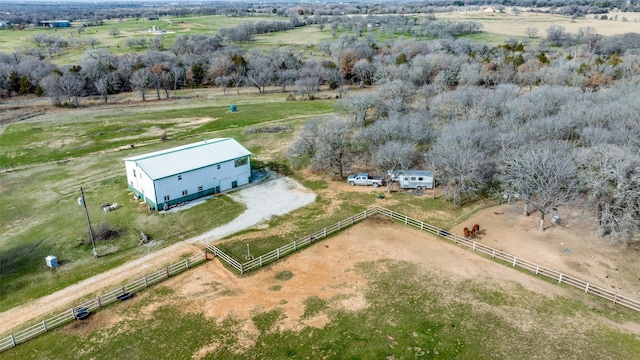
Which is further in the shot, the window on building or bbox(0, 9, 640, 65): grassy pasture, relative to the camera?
bbox(0, 9, 640, 65): grassy pasture

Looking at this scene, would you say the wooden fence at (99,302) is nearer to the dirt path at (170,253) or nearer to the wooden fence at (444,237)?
the dirt path at (170,253)

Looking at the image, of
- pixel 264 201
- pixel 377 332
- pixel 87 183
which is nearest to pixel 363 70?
pixel 264 201

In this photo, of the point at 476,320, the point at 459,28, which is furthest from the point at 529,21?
the point at 476,320

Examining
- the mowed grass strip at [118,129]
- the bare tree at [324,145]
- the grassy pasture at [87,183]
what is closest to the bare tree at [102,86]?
the grassy pasture at [87,183]

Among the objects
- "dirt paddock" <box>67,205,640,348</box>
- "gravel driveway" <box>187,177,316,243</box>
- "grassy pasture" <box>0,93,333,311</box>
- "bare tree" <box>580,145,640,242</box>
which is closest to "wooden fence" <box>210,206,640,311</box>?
"dirt paddock" <box>67,205,640,348</box>

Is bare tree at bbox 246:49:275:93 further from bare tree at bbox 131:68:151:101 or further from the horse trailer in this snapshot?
the horse trailer

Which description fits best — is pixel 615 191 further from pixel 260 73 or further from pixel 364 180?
→ pixel 260 73
